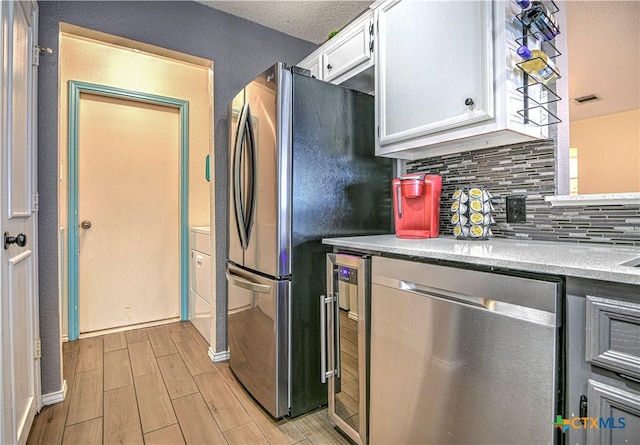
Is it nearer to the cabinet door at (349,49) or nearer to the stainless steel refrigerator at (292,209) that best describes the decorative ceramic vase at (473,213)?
the stainless steel refrigerator at (292,209)

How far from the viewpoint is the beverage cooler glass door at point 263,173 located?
62.9 inches

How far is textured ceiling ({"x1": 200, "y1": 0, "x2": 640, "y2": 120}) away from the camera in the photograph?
7.49ft

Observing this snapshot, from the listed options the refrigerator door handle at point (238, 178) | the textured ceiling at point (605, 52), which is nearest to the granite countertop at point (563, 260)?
the refrigerator door handle at point (238, 178)

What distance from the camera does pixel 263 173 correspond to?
1.70 m

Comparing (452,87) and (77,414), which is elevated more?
(452,87)

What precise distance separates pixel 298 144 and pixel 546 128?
1106 millimetres

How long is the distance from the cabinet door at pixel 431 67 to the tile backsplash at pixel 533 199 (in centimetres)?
35

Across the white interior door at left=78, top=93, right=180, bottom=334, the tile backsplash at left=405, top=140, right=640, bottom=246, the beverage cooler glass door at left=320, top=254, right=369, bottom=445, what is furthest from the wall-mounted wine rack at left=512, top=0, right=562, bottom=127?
the white interior door at left=78, top=93, right=180, bottom=334

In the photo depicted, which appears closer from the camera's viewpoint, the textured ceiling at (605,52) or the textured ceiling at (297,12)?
the textured ceiling at (297,12)

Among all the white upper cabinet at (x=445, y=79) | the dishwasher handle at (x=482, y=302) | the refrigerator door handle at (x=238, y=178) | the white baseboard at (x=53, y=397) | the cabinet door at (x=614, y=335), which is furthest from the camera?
the refrigerator door handle at (x=238, y=178)

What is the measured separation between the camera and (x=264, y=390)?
1693mm

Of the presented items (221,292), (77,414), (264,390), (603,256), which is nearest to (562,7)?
(603,256)

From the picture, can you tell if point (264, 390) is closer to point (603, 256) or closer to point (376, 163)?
point (376, 163)

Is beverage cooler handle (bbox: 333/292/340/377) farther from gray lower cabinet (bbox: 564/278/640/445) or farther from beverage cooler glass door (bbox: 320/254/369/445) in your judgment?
gray lower cabinet (bbox: 564/278/640/445)
